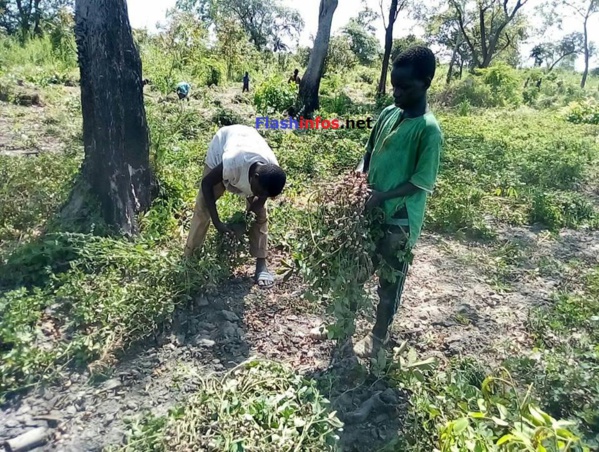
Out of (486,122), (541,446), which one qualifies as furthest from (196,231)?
(486,122)

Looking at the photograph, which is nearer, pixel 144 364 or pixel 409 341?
pixel 144 364

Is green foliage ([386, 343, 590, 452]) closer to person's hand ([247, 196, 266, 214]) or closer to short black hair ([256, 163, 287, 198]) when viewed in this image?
short black hair ([256, 163, 287, 198])

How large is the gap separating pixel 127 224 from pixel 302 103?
727cm

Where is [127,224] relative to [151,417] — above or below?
above

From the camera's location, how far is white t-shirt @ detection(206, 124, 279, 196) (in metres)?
2.93

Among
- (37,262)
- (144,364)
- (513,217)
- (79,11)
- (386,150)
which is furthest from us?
(513,217)

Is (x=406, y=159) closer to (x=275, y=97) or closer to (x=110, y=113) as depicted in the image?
(x=110, y=113)

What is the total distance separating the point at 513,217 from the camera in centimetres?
498

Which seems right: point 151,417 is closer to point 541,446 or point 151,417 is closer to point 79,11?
point 541,446

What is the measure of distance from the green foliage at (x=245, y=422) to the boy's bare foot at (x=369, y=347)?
576mm

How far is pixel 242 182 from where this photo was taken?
2.96 metres

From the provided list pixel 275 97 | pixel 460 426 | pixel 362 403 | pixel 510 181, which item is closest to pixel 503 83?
pixel 275 97

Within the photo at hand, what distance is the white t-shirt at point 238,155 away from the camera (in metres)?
2.93

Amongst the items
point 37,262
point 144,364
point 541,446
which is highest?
point 541,446
